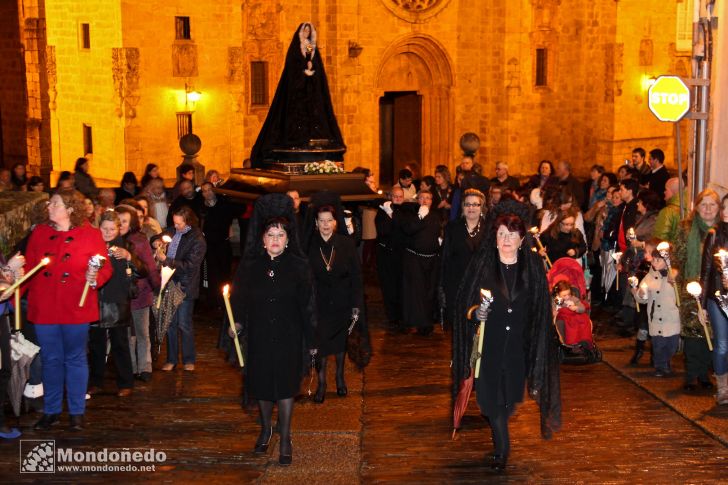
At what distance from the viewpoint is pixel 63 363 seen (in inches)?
409

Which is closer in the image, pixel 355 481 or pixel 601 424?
pixel 355 481

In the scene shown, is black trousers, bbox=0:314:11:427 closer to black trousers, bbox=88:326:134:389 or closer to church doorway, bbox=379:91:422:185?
black trousers, bbox=88:326:134:389

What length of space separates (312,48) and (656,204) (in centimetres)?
541

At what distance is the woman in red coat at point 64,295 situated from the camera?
10203 mm

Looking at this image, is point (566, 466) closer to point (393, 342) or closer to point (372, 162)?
point (393, 342)

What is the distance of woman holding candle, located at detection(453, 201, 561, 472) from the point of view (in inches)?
365

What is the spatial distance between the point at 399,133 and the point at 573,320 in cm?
1886

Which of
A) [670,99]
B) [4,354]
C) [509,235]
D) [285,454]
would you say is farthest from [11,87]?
[509,235]

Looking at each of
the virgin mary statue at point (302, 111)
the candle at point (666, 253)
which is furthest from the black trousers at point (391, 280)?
the candle at point (666, 253)

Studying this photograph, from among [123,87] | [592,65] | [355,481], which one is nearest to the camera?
[355,481]

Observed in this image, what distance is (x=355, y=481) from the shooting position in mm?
9227

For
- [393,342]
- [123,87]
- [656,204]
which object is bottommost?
[393,342]

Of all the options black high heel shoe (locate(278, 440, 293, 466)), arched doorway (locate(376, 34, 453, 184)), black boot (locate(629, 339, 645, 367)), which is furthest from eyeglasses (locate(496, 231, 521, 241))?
arched doorway (locate(376, 34, 453, 184))

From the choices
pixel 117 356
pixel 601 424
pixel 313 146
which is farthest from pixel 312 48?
pixel 601 424
